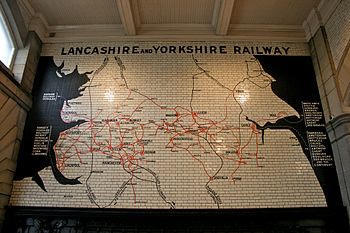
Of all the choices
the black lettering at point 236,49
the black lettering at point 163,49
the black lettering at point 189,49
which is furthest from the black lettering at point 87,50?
the black lettering at point 236,49

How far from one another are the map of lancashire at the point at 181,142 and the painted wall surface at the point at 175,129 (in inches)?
0.5

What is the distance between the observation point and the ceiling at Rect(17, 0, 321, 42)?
391 cm

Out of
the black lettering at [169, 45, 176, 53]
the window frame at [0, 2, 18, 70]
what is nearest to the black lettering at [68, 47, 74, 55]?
the window frame at [0, 2, 18, 70]

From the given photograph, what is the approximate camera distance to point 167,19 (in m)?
4.17

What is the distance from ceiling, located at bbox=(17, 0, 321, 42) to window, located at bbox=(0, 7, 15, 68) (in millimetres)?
372

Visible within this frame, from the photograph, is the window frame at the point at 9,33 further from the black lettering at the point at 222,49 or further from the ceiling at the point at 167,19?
the black lettering at the point at 222,49

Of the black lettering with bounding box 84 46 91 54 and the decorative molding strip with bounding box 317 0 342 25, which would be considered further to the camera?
the black lettering with bounding box 84 46 91 54

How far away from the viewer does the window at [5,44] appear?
3.69 meters

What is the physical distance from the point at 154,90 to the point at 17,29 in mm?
2013

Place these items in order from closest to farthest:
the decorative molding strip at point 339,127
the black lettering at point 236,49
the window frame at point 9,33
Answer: the decorative molding strip at point 339,127 → the window frame at point 9,33 → the black lettering at point 236,49

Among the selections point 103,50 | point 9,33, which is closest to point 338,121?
point 103,50

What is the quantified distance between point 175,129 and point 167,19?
1.69 meters

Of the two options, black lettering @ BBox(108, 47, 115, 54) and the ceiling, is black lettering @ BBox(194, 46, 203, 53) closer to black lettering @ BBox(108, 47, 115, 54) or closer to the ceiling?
the ceiling

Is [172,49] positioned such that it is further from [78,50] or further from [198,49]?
[78,50]
